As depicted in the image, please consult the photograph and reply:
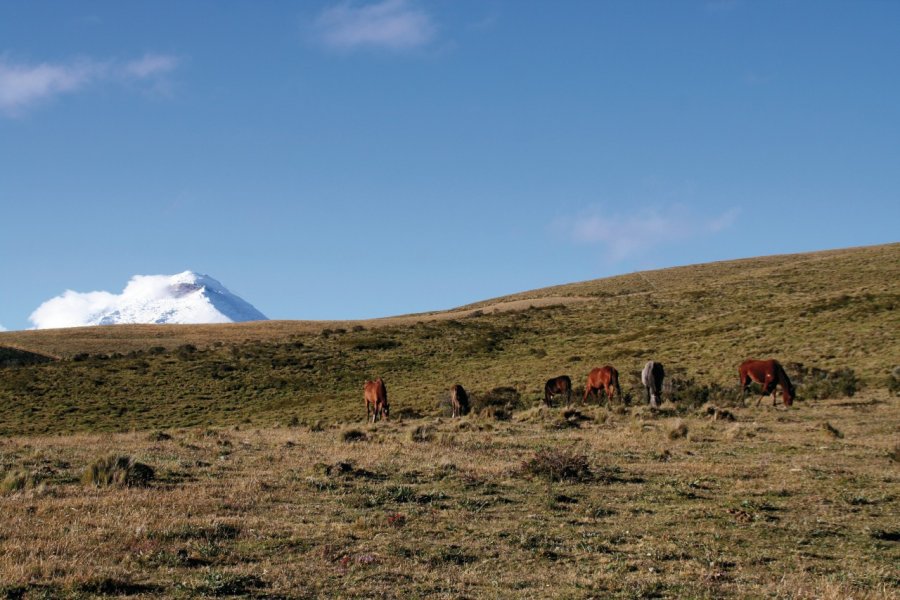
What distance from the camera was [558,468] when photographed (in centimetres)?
1477

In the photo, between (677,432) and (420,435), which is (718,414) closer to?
(677,432)

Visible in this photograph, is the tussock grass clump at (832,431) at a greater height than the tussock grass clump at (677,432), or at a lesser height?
lesser

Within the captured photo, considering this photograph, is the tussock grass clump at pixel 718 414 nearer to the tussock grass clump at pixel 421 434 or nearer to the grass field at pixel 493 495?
the grass field at pixel 493 495

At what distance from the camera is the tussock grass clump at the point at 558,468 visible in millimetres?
14641

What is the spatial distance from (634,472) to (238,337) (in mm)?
61216

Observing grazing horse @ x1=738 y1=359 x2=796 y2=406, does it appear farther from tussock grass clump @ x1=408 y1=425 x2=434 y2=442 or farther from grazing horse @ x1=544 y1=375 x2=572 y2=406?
tussock grass clump @ x1=408 y1=425 x2=434 y2=442

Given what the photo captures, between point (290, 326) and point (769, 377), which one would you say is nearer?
point (769, 377)

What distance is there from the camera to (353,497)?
1259cm

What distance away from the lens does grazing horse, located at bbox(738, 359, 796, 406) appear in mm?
27641

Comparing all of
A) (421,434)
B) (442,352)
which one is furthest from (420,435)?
(442,352)

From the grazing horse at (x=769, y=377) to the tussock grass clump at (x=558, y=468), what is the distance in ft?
50.3

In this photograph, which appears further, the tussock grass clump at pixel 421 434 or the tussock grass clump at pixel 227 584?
the tussock grass clump at pixel 421 434

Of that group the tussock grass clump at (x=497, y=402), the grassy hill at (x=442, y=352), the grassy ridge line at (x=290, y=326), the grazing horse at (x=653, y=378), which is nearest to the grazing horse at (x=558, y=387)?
the tussock grass clump at (x=497, y=402)

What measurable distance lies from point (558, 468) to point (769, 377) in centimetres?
1658
